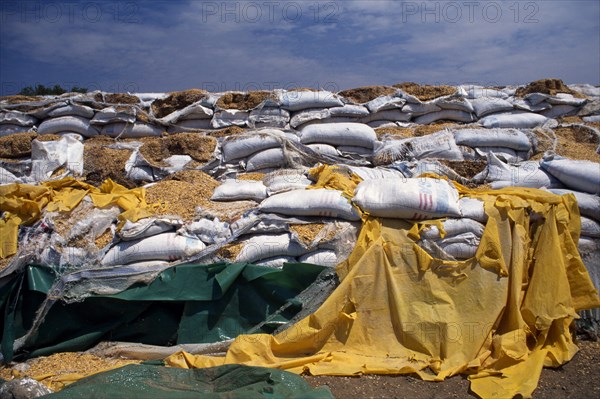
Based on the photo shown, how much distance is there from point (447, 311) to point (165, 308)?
194 cm

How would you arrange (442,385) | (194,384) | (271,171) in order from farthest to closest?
(271,171) → (442,385) → (194,384)

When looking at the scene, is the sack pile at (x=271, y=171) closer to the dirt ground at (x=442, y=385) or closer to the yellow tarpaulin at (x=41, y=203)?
the yellow tarpaulin at (x=41, y=203)

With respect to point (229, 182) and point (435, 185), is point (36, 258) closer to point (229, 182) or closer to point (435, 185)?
point (229, 182)

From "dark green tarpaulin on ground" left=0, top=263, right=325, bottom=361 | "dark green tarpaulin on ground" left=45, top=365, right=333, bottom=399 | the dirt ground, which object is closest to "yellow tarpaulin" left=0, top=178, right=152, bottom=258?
"dark green tarpaulin on ground" left=0, top=263, right=325, bottom=361

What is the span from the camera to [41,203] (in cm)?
401

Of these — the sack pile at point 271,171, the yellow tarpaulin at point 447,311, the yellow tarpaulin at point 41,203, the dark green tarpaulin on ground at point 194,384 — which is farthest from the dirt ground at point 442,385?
the yellow tarpaulin at point 41,203

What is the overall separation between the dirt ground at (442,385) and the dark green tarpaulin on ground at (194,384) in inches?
12.5

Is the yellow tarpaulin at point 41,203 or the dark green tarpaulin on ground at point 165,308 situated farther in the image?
the yellow tarpaulin at point 41,203

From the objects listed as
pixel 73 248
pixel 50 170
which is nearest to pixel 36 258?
pixel 73 248

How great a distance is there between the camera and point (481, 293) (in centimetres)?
325

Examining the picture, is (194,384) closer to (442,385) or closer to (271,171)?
(442,385)

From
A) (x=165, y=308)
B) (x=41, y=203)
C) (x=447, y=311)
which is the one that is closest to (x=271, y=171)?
(x=165, y=308)

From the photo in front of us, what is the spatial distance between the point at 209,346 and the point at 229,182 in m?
1.52

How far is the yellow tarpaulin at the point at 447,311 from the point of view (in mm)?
3098
